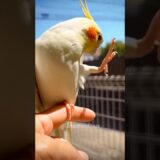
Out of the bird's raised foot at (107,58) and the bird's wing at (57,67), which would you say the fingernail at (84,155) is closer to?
the bird's wing at (57,67)

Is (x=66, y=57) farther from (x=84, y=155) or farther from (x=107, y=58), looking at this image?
(x=84, y=155)

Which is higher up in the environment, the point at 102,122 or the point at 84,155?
the point at 102,122

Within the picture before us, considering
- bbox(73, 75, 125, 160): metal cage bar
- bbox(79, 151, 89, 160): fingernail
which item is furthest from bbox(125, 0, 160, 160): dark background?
bbox(79, 151, 89, 160): fingernail

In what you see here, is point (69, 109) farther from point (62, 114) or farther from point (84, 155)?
point (84, 155)

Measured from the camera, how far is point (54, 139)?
1.33 m

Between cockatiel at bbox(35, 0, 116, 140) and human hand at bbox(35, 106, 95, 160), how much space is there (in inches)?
1.0

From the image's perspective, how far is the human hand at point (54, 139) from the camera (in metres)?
1.32

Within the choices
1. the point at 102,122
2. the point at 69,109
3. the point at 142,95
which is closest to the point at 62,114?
the point at 69,109

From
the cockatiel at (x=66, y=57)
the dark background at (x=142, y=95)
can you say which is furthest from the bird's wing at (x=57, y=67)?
the dark background at (x=142, y=95)

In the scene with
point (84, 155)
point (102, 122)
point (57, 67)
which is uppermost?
point (57, 67)

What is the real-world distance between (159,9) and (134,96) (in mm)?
286

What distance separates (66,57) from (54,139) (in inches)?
10.7

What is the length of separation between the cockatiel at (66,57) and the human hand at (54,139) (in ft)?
0.09

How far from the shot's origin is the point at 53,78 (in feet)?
4.31
